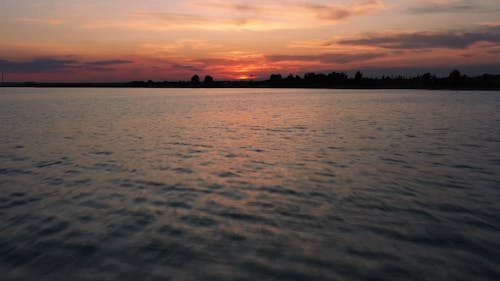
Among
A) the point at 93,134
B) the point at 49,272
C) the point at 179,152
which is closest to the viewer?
the point at 49,272

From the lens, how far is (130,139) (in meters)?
31.8

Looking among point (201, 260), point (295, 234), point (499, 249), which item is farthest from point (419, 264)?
point (201, 260)

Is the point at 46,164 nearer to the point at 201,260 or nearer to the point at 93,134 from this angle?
the point at 93,134

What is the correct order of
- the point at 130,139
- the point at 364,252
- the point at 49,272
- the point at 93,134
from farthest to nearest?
the point at 93,134 < the point at 130,139 < the point at 364,252 < the point at 49,272

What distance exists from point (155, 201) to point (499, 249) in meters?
12.2

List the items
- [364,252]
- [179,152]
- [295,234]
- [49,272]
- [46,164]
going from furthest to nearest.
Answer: [179,152]
[46,164]
[295,234]
[364,252]
[49,272]

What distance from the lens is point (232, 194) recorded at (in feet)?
48.9

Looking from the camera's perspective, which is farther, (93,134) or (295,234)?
(93,134)

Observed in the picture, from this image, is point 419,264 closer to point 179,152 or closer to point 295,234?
point 295,234

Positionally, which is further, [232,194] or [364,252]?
[232,194]

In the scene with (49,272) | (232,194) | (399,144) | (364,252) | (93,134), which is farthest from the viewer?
(93,134)

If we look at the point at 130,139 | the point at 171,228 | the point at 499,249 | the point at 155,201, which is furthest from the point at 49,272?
the point at 130,139

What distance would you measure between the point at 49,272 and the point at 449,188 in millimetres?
16428

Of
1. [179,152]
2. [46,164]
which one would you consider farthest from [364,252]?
[46,164]
